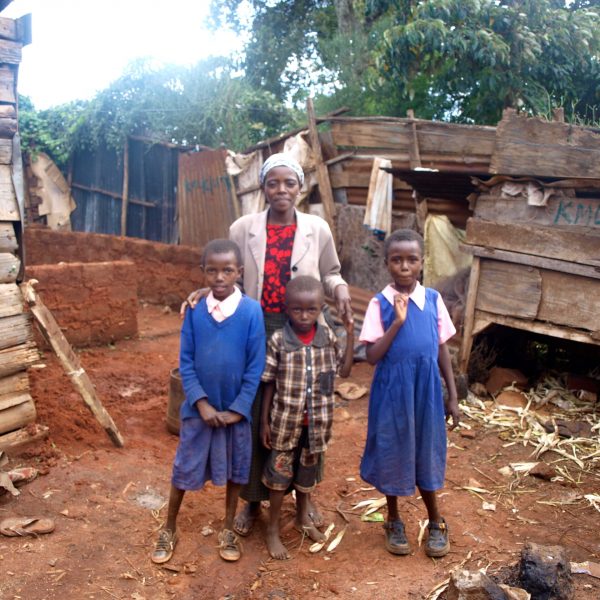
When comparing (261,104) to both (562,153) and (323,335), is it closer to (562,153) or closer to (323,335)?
(562,153)

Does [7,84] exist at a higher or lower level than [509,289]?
higher

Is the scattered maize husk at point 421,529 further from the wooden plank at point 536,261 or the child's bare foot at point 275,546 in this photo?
the wooden plank at point 536,261

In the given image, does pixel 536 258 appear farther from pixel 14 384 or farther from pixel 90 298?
pixel 90 298

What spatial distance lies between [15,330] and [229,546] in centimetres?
203

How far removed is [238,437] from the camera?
2990mm

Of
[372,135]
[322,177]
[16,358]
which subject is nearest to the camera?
[16,358]

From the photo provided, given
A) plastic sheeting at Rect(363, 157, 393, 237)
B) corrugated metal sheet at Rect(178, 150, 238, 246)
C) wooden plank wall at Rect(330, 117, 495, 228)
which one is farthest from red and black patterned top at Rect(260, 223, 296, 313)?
corrugated metal sheet at Rect(178, 150, 238, 246)

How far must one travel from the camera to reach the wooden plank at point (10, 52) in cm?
379

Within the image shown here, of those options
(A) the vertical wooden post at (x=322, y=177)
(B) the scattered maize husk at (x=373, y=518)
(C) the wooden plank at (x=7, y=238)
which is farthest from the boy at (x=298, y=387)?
(A) the vertical wooden post at (x=322, y=177)

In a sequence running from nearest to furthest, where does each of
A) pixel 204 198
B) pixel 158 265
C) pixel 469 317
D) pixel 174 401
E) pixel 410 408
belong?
1. pixel 410 408
2. pixel 174 401
3. pixel 469 317
4. pixel 158 265
5. pixel 204 198

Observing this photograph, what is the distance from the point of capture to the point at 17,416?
408 cm

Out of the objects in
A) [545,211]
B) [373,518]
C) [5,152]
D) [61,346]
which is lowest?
[373,518]

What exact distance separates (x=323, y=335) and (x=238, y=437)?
64cm

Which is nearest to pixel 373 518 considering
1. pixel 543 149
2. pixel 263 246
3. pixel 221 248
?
pixel 263 246
